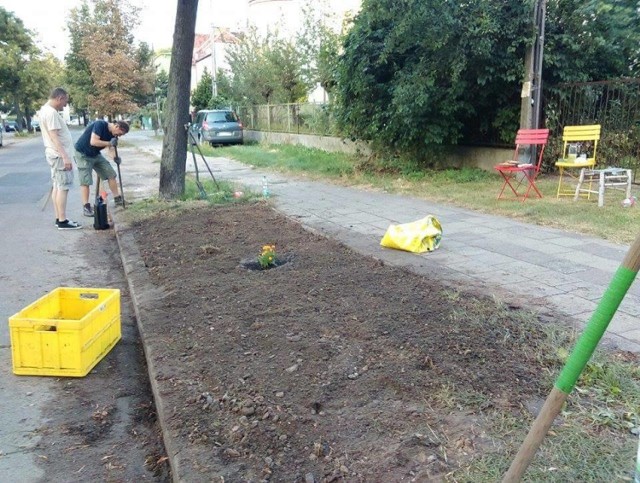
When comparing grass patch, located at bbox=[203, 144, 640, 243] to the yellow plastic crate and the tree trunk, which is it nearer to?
the tree trunk

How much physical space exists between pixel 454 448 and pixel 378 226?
17.9ft

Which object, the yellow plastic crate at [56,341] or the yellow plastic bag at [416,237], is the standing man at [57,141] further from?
the yellow plastic bag at [416,237]

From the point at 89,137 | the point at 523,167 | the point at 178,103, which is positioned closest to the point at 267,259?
the point at 89,137

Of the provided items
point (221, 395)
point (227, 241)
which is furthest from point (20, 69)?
point (221, 395)

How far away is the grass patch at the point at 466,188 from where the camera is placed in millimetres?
7559

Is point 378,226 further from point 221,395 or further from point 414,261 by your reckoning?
point 221,395

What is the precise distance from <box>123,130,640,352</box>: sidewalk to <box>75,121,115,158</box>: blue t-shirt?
2949mm

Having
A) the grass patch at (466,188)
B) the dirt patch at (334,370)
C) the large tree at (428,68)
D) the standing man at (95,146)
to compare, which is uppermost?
the large tree at (428,68)

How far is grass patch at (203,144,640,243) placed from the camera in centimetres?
756

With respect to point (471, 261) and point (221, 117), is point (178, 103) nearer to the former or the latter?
point (471, 261)

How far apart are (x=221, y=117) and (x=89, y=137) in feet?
56.0

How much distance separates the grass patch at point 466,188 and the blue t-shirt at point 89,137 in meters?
5.19

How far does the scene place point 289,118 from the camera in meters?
24.3

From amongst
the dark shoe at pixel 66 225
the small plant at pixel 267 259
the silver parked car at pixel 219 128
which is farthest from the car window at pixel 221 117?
the small plant at pixel 267 259
